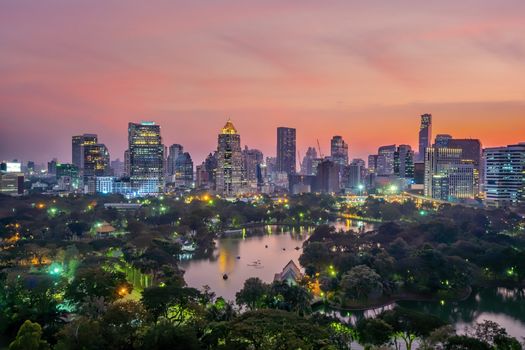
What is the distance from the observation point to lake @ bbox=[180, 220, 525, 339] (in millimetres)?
24878

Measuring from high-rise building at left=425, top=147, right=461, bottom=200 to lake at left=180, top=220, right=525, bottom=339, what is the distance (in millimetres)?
47361

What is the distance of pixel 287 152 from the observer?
616ft

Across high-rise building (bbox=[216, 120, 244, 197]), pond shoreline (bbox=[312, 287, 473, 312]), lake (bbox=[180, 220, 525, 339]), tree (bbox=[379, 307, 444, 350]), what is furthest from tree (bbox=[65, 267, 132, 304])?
high-rise building (bbox=[216, 120, 244, 197])

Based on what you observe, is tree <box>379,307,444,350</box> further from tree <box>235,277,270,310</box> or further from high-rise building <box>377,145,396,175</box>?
high-rise building <box>377,145,396,175</box>

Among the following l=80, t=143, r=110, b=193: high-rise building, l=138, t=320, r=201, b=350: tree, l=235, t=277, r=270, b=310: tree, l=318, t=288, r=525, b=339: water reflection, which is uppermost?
l=80, t=143, r=110, b=193: high-rise building

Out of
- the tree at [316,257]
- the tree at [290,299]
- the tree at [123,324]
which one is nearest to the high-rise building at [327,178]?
the tree at [316,257]

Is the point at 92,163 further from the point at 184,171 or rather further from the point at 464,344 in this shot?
the point at 464,344

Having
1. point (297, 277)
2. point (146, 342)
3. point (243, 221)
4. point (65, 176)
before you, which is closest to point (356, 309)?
point (297, 277)

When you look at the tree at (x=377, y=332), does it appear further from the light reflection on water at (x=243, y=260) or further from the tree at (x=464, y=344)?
the light reflection on water at (x=243, y=260)

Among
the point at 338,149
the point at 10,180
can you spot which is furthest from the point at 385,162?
the point at 10,180

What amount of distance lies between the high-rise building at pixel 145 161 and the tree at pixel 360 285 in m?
82.9

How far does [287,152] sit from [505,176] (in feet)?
380

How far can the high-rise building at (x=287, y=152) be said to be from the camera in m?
186

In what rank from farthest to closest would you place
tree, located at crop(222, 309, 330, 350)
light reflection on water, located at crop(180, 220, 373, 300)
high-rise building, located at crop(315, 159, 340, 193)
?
1. high-rise building, located at crop(315, 159, 340, 193)
2. light reflection on water, located at crop(180, 220, 373, 300)
3. tree, located at crop(222, 309, 330, 350)
